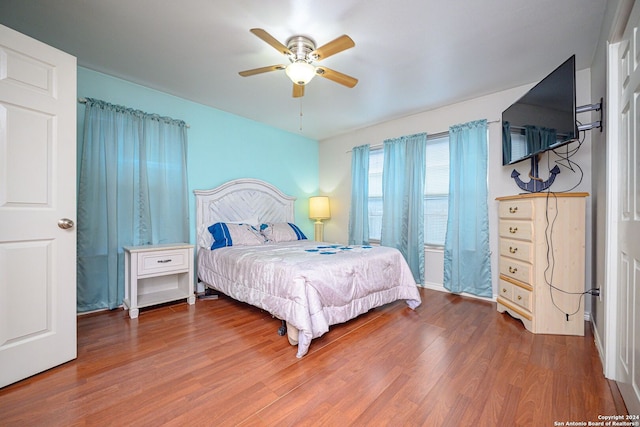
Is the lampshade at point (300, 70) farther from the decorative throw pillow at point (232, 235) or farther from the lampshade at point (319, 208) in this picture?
the lampshade at point (319, 208)

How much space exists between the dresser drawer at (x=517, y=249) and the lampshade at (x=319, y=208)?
2.71 m

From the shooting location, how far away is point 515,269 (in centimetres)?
249

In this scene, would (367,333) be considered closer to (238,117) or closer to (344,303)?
(344,303)

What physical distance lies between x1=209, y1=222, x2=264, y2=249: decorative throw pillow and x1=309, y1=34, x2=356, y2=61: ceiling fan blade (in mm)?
2291

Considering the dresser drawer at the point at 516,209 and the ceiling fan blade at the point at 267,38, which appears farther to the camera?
the dresser drawer at the point at 516,209

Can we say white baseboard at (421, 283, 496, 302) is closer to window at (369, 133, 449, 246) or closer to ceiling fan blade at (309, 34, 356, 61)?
window at (369, 133, 449, 246)

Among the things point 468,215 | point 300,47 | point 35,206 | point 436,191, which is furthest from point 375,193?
point 35,206

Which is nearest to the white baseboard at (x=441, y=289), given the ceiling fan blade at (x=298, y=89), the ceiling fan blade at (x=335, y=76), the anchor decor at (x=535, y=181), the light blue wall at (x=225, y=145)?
the anchor decor at (x=535, y=181)

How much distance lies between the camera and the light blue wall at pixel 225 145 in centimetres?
289

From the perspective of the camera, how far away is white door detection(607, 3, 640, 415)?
1191 millimetres

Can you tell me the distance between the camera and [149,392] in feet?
4.90

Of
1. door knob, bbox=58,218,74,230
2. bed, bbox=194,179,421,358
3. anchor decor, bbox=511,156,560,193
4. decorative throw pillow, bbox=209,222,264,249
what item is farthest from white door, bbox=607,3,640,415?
decorative throw pillow, bbox=209,222,264,249

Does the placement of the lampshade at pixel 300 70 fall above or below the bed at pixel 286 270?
above

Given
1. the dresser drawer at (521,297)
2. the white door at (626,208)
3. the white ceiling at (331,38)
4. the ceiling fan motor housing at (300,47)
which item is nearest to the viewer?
the white door at (626,208)
